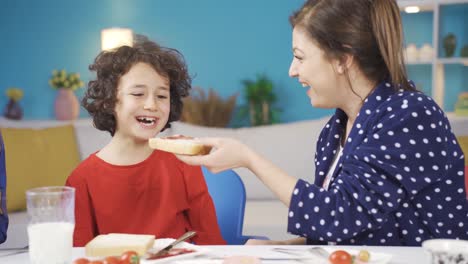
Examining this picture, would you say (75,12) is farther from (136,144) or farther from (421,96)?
(421,96)

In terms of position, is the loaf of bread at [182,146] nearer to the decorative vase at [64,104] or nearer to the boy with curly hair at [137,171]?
the boy with curly hair at [137,171]

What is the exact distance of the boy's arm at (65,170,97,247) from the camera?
1709 mm

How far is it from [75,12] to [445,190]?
5.16m

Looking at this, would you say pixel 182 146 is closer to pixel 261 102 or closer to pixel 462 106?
pixel 462 106

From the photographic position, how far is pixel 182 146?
4.94ft

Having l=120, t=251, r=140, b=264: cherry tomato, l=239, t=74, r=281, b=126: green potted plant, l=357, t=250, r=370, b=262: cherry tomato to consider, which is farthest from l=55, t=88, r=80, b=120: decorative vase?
l=357, t=250, r=370, b=262: cherry tomato

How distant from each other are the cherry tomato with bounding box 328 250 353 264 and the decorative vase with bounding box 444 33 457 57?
4.31 meters

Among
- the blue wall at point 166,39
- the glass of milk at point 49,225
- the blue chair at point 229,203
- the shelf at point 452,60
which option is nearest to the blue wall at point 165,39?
the blue wall at point 166,39

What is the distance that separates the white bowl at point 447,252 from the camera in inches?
39.3

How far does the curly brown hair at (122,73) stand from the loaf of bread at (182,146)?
1.09ft

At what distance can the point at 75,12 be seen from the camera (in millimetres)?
6023

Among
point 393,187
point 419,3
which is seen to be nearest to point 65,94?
point 419,3

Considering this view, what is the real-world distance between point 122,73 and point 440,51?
12.7 feet

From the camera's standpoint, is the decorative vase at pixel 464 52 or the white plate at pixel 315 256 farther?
the decorative vase at pixel 464 52
